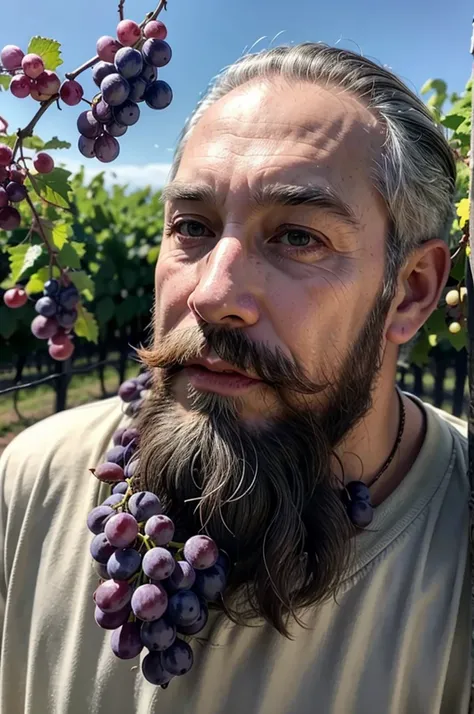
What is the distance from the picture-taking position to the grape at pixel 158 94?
1266 millimetres

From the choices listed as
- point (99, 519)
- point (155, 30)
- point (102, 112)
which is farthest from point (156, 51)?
point (99, 519)

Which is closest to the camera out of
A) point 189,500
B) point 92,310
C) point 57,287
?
point 189,500

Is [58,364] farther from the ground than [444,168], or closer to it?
closer to it

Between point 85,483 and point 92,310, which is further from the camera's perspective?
point 92,310

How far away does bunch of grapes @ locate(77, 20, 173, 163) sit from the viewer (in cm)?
120

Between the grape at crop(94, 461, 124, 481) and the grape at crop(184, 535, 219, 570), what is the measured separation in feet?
1.06

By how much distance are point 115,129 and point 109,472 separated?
2.44 feet

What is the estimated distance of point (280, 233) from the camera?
1324mm

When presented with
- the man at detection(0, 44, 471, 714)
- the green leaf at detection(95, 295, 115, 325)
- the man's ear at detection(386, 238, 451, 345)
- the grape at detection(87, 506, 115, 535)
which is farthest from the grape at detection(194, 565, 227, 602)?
the green leaf at detection(95, 295, 115, 325)

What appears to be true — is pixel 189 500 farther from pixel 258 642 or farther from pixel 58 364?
pixel 58 364

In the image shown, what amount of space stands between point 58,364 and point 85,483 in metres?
3.94

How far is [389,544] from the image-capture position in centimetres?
137

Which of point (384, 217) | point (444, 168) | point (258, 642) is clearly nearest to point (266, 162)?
point (384, 217)

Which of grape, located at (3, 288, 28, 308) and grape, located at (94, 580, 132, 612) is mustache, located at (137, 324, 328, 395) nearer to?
grape, located at (94, 580, 132, 612)
